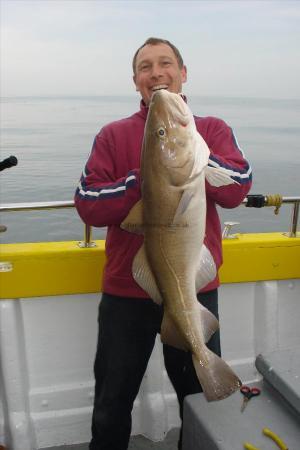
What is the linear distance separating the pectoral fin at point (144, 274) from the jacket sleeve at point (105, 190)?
232 millimetres

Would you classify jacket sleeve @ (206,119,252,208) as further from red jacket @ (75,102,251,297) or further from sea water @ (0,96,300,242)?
sea water @ (0,96,300,242)

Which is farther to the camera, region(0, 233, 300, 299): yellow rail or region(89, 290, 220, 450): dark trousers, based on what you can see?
region(0, 233, 300, 299): yellow rail

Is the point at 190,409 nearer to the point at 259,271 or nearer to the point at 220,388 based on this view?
the point at 220,388

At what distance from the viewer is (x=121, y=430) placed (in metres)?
2.69

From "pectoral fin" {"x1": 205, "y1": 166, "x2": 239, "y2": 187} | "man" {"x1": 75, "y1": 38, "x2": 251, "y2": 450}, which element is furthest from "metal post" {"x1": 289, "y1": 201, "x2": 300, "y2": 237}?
"pectoral fin" {"x1": 205, "y1": 166, "x2": 239, "y2": 187}

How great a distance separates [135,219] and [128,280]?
23.3 inches

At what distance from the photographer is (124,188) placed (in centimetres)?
222

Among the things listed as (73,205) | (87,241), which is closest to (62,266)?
(87,241)

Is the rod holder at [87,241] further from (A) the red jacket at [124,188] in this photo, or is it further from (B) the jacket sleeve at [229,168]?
(B) the jacket sleeve at [229,168]

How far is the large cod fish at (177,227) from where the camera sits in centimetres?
188

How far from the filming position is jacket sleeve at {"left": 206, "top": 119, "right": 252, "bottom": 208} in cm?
220

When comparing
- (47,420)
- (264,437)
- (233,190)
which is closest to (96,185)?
(233,190)

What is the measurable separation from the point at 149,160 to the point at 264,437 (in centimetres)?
108

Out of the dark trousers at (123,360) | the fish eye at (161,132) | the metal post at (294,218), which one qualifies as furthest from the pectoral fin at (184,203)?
the metal post at (294,218)
